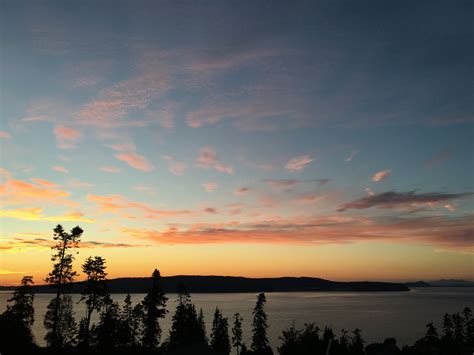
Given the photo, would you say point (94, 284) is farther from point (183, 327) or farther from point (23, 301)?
point (183, 327)

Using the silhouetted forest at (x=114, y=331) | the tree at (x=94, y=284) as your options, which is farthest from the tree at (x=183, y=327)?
the tree at (x=94, y=284)

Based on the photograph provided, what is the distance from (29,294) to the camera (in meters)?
57.1

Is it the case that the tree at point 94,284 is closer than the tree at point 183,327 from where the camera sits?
Yes

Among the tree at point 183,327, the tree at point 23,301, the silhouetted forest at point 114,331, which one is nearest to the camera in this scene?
the silhouetted forest at point 114,331

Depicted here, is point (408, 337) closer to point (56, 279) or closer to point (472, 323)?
point (472, 323)

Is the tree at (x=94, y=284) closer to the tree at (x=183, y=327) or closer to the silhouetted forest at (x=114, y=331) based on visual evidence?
the silhouetted forest at (x=114, y=331)

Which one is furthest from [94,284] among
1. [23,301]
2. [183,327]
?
[183,327]

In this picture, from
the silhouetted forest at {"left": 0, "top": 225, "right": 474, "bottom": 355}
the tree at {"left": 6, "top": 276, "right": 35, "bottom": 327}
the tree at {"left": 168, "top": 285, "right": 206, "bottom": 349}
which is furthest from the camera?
the tree at {"left": 168, "top": 285, "right": 206, "bottom": 349}

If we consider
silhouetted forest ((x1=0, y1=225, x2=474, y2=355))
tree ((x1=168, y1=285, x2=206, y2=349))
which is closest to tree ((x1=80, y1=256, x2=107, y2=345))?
silhouetted forest ((x1=0, y1=225, x2=474, y2=355))

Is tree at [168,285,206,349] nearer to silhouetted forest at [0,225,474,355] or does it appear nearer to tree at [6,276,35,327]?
silhouetted forest at [0,225,474,355]

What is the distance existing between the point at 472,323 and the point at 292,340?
4203 centimetres

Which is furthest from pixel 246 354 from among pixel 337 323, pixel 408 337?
pixel 337 323

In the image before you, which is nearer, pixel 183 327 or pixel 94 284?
pixel 94 284

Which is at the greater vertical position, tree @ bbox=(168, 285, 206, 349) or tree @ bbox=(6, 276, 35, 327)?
tree @ bbox=(6, 276, 35, 327)
